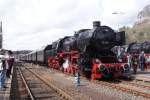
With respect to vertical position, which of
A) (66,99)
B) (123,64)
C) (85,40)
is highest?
(85,40)

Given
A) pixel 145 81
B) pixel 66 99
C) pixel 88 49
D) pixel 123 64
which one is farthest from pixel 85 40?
pixel 66 99

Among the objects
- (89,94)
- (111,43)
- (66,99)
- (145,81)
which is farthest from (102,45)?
(66,99)

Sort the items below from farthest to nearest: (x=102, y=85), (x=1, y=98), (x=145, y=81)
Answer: (x=145, y=81) < (x=102, y=85) < (x=1, y=98)

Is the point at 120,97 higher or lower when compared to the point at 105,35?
lower

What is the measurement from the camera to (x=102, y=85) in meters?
19.8

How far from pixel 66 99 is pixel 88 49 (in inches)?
353

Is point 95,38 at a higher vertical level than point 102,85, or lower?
higher

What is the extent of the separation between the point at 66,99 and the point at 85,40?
31.3ft

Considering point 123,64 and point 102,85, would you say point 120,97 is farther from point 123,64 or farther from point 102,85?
point 123,64

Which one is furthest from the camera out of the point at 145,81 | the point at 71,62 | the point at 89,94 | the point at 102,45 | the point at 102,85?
the point at 71,62

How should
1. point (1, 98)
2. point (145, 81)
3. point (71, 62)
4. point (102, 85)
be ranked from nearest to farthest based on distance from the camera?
1. point (1, 98)
2. point (102, 85)
3. point (145, 81)
4. point (71, 62)

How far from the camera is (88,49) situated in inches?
926

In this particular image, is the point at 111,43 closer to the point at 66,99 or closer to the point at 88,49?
the point at 88,49

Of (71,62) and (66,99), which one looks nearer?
(66,99)
